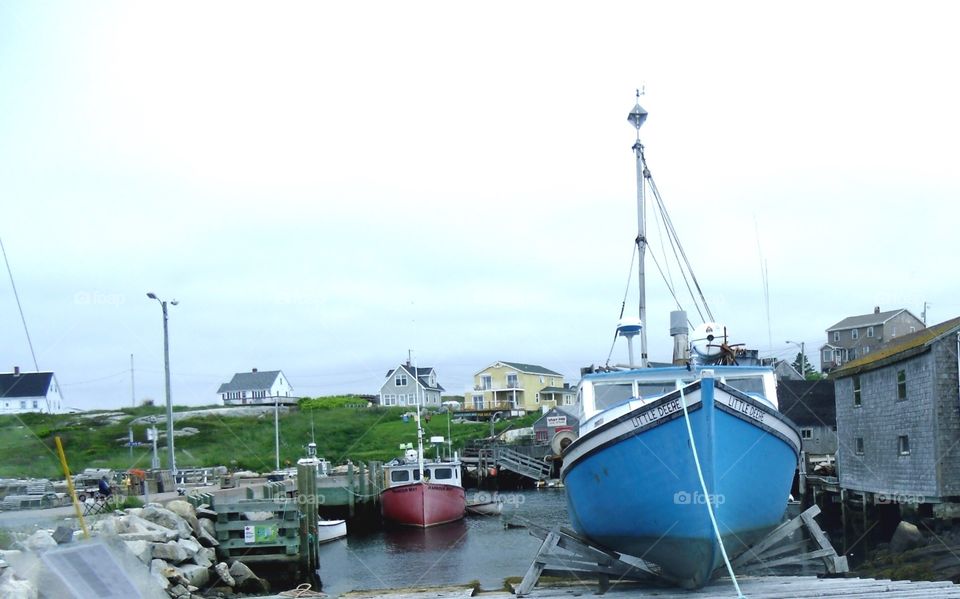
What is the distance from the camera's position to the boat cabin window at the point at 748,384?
43.5ft

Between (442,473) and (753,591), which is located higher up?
(753,591)

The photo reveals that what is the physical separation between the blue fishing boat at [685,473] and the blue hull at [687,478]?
0.01 m

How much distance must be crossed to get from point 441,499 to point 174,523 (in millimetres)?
16901

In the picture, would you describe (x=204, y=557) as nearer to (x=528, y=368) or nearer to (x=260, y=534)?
(x=260, y=534)

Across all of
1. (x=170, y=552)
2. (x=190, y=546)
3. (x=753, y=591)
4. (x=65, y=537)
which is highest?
(x=65, y=537)

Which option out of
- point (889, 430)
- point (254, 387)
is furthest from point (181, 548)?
point (254, 387)

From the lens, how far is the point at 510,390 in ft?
279

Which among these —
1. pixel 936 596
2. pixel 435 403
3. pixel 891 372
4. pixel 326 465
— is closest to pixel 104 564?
pixel 936 596

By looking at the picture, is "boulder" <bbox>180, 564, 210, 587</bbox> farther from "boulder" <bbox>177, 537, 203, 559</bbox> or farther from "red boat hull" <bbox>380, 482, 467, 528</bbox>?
"red boat hull" <bbox>380, 482, 467, 528</bbox>

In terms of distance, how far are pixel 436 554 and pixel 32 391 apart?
56.9 m

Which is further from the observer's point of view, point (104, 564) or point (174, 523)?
point (174, 523)

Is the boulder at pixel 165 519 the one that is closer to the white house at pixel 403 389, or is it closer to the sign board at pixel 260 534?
the sign board at pixel 260 534

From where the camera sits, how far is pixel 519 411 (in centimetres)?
8312

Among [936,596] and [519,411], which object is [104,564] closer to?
[936,596]
